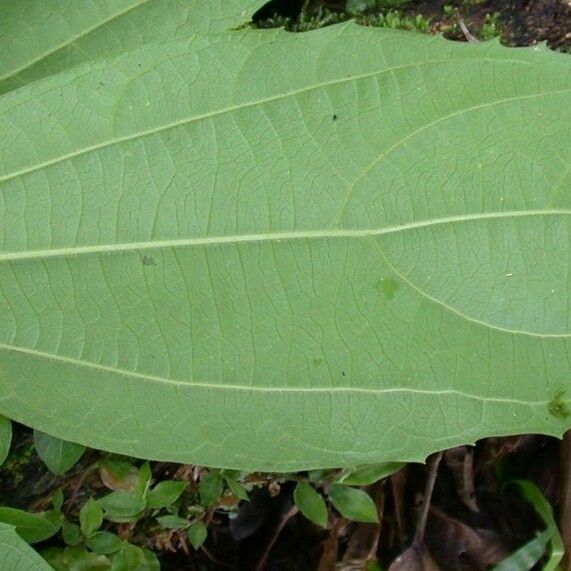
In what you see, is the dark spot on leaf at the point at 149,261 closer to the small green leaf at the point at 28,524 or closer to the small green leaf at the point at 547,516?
the small green leaf at the point at 28,524

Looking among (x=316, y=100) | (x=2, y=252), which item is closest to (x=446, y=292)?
(x=316, y=100)

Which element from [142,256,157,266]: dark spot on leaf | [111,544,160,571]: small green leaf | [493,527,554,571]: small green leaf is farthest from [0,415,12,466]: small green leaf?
[493,527,554,571]: small green leaf

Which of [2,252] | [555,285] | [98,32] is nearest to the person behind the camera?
[555,285]

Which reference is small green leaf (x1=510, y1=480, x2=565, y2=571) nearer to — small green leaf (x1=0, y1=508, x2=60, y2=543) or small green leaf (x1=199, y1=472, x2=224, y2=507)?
small green leaf (x1=199, y1=472, x2=224, y2=507)

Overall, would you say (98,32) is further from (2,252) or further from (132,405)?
(132,405)

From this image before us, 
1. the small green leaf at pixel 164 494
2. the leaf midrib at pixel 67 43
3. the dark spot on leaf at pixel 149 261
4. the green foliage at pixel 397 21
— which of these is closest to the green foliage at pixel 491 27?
the green foliage at pixel 397 21

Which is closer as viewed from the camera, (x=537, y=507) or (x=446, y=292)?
(x=446, y=292)
